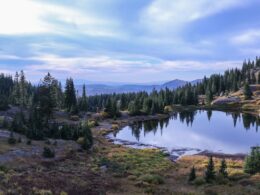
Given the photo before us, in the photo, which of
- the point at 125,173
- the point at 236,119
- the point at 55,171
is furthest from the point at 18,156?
the point at 236,119

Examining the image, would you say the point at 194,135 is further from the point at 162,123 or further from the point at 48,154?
the point at 48,154

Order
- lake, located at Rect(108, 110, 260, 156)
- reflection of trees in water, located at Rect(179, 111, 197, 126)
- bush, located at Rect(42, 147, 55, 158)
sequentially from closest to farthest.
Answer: bush, located at Rect(42, 147, 55, 158), lake, located at Rect(108, 110, 260, 156), reflection of trees in water, located at Rect(179, 111, 197, 126)

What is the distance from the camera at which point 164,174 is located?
47781 millimetres

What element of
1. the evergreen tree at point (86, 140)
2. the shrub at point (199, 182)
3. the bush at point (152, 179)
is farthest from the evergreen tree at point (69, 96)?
the shrub at point (199, 182)

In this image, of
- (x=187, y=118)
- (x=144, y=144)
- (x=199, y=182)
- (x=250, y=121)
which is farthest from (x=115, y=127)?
(x=199, y=182)

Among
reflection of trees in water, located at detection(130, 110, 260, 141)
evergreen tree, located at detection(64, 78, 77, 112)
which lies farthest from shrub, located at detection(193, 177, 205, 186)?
evergreen tree, located at detection(64, 78, 77, 112)

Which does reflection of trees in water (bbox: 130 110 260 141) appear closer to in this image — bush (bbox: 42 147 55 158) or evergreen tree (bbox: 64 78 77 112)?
evergreen tree (bbox: 64 78 77 112)

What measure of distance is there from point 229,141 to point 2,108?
237ft

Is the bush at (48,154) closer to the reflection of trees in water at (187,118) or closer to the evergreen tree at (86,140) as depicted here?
the evergreen tree at (86,140)

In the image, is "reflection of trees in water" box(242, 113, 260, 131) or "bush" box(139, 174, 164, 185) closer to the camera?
"bush" box(139, 174, 164, 185)

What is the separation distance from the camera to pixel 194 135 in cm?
10038

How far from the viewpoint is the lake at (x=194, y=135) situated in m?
81.1

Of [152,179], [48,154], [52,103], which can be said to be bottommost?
[152,179]

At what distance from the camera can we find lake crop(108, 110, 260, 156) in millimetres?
81125
